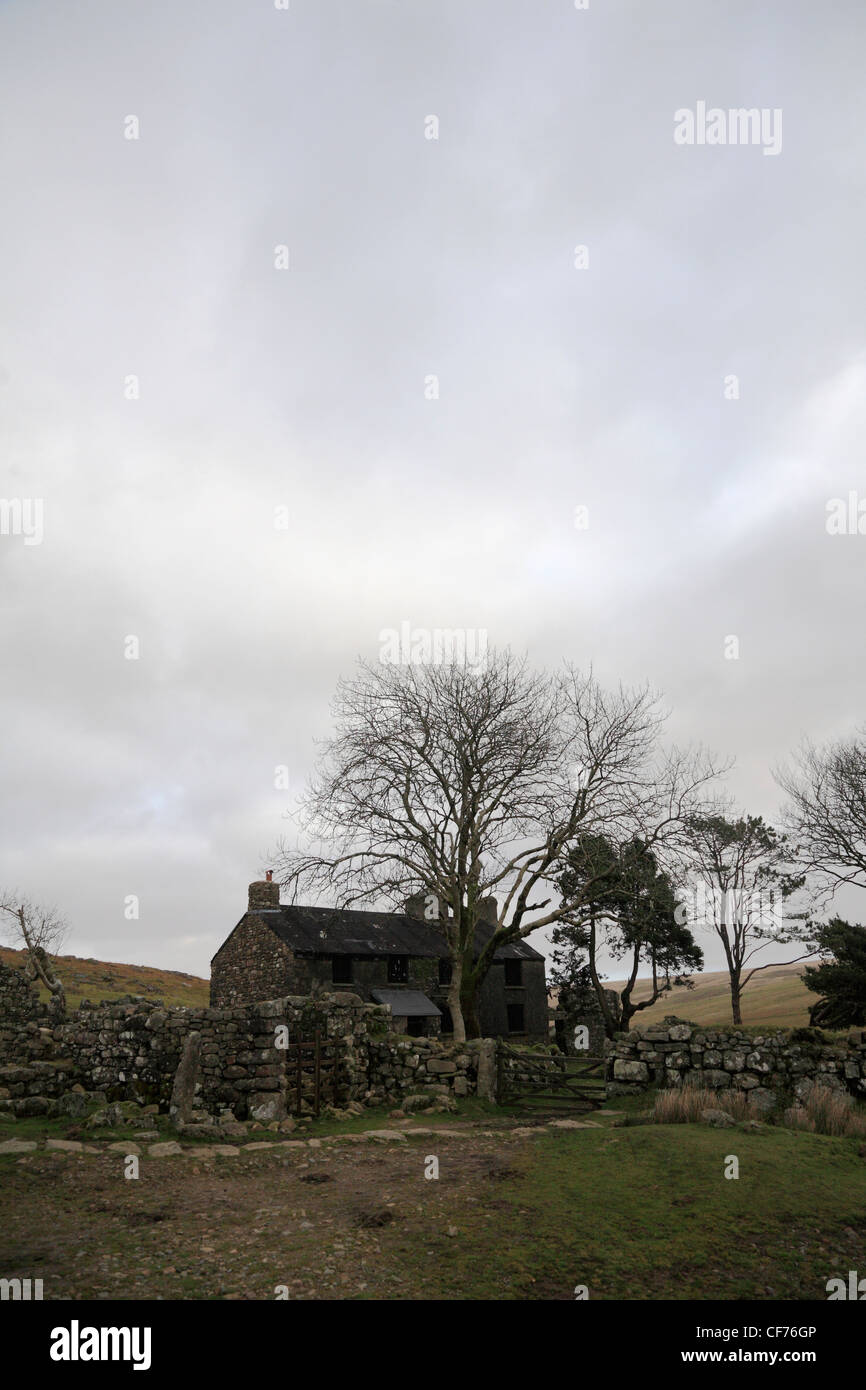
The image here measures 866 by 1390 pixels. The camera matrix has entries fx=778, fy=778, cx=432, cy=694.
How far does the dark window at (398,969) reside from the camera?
3975 cm

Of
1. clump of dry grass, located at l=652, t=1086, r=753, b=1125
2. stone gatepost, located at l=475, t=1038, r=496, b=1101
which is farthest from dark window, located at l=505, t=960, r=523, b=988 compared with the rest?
clump of dry grass, located at l=652, t=1086, r=753, b=1125

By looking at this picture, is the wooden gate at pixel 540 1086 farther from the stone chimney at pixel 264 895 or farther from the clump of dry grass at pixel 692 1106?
the stone chimney at pixel 264 895

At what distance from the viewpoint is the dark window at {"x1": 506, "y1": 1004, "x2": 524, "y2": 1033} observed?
43.5 meters

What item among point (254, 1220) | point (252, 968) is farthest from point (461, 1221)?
point (252, 968)

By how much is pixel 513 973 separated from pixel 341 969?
11561 mm

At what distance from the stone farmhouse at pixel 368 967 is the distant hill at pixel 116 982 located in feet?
17.2

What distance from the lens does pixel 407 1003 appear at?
38.0 m

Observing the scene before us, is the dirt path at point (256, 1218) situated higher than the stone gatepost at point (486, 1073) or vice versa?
the dirt path at point (256, 1218)

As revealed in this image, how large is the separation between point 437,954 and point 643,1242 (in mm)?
34722

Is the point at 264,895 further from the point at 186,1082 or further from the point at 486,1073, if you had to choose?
the point at 186,1082

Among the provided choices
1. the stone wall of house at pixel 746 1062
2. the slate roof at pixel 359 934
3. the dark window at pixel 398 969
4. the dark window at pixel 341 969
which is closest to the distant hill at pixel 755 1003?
the slate roof at pixel 359 934

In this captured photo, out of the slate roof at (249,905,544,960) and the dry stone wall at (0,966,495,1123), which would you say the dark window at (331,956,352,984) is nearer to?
the slate roof at (249,905,544,960)

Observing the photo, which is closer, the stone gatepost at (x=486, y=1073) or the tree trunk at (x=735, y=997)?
the stone gatepost at (x=486, y=1073)
